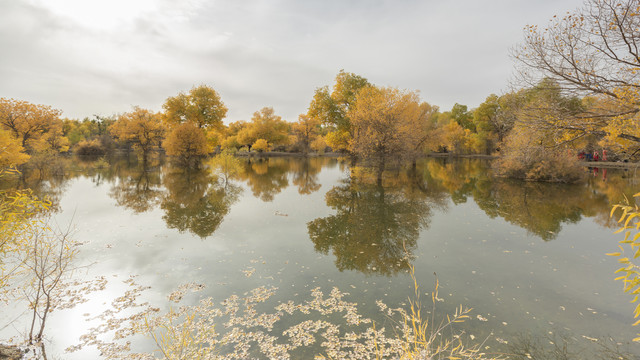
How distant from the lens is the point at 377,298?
7.33 meters

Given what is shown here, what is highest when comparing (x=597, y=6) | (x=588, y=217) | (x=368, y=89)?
(x=368, y=89)

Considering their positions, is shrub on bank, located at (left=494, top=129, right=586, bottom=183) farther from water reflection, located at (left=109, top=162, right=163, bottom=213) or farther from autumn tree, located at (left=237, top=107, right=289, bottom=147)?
autumn tree, located at (left=237, top=107, right=289, bottom=147)

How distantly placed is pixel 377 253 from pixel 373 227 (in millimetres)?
3059

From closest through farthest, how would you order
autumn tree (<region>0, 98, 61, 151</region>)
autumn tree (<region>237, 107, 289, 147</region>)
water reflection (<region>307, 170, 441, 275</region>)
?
water reflection (<region>307, 170, 441, 275</region>) → autumn tree (<region>0, 98, 61, 151</region>) → autumn tree (<region>237, 107, 289, 147</region>)

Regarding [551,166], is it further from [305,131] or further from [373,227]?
[305,131]

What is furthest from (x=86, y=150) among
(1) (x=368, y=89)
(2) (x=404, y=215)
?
(2) (x=404, y=215)

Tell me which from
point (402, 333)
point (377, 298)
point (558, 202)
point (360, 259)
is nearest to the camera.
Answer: point (402, 333)

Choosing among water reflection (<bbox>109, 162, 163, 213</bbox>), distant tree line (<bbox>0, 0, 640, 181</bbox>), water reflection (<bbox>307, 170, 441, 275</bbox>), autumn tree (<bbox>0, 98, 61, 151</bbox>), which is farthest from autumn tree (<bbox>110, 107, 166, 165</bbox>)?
water reflection (<bbox>307, 170, 441, 275</bbox>)

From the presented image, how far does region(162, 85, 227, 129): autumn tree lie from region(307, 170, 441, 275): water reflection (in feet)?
111

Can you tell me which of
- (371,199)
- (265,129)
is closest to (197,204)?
(371,199)

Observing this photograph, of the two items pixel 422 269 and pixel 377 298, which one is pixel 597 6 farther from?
pixel 377 298

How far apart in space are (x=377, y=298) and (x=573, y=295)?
214 inches

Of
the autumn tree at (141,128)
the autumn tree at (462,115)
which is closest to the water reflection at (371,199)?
the autumn tree at (141,128)

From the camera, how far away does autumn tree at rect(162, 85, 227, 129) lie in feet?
148
